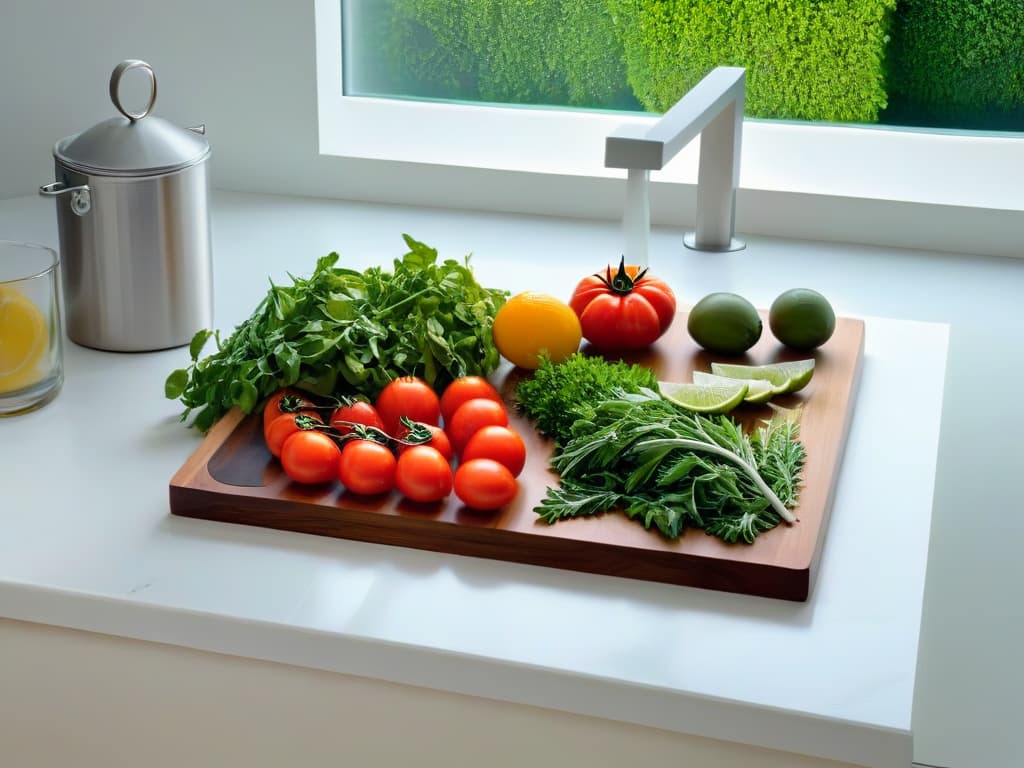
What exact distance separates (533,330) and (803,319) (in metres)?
0.30

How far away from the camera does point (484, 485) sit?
1.00m

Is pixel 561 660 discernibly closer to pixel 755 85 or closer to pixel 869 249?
pixel 869 249

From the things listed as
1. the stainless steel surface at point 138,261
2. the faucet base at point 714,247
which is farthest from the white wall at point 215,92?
the stainless steel surface at point 138,261

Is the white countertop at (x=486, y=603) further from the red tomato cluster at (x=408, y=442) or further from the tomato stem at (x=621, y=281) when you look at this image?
the tomato stem at (x=621, y=281)

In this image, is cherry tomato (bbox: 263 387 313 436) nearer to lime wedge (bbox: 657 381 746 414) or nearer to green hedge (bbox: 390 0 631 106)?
lime wedge (bbox: 657 381 746 414)

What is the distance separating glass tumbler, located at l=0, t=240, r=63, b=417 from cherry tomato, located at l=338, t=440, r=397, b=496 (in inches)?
14.2

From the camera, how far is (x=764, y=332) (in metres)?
1.40

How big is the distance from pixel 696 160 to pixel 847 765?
4.38ft

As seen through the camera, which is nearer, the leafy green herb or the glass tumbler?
the leafy green herb

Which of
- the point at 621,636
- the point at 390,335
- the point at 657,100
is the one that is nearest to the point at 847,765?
the point at 621,636

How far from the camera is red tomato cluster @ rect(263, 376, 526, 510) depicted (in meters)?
1.01

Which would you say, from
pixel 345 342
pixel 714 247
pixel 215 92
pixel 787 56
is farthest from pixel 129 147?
pixel 787 56

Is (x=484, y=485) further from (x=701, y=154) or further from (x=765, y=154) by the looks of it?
(x=765, y=154)

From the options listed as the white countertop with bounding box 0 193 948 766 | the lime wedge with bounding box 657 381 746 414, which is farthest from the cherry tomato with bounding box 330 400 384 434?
the lime wedge with bounding box 657 381 746 414
